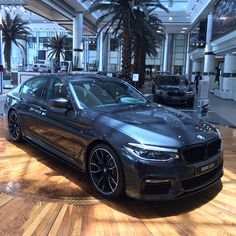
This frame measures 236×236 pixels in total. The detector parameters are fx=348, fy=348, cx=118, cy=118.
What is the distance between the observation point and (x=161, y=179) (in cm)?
342

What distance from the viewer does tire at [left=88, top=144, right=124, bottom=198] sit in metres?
3.67

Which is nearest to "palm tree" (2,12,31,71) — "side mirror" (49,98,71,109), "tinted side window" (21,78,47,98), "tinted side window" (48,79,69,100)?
"tinted side window" (21,78,47,98)

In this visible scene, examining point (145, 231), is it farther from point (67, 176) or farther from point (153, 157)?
point (67, 176)

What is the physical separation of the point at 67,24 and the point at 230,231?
29.9 m

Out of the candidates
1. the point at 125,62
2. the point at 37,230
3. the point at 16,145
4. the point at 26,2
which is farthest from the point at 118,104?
the point at 26,2

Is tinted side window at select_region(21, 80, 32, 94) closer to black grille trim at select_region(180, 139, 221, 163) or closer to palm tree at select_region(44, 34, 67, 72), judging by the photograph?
black grille trim at select_region(180, 139, 221, 163)

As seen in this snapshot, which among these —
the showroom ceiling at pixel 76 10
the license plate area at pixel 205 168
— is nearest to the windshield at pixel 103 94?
the license plate area at pixel 205 168

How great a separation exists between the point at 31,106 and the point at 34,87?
0.48 m

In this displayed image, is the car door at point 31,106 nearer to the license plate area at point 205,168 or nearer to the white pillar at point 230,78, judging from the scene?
the license plate area at point 205,168

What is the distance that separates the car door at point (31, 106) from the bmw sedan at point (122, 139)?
0.03 m

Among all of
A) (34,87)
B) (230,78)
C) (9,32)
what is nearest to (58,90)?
(34,87)

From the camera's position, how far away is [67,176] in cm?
472

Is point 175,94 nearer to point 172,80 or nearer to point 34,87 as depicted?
point 172,80

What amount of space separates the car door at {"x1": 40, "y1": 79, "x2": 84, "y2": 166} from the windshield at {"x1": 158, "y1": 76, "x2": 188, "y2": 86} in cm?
1127
